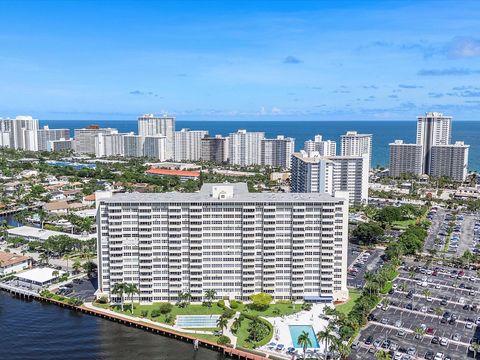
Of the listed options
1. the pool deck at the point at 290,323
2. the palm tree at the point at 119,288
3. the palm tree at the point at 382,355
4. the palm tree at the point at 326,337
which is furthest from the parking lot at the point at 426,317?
the palm tree at the point at 119,288

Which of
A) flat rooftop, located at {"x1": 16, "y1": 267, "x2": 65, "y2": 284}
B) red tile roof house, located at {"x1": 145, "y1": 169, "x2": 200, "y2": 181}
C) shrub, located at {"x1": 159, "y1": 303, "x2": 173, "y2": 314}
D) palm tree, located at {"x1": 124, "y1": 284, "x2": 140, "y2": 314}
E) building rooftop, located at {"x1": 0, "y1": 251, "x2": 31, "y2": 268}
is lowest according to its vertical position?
shrub, located at {"x1": 159, "y1": 303, "x2": 173, "y2": 314}

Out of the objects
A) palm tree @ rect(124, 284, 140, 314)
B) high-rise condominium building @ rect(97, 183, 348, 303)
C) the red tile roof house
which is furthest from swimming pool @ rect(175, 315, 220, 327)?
the red tile roof house

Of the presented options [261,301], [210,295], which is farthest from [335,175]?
[210,295]

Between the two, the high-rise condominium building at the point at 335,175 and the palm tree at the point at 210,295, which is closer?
the palm tree at the point at 210,295

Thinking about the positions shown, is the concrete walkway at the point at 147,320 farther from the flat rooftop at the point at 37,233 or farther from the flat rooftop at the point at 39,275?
the flat rooftop at the point at 37,233

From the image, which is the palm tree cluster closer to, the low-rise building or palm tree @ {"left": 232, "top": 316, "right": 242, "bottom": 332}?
palm tree @ {"left": 232, "top": 316, "right": 242, "bottom": 332}
